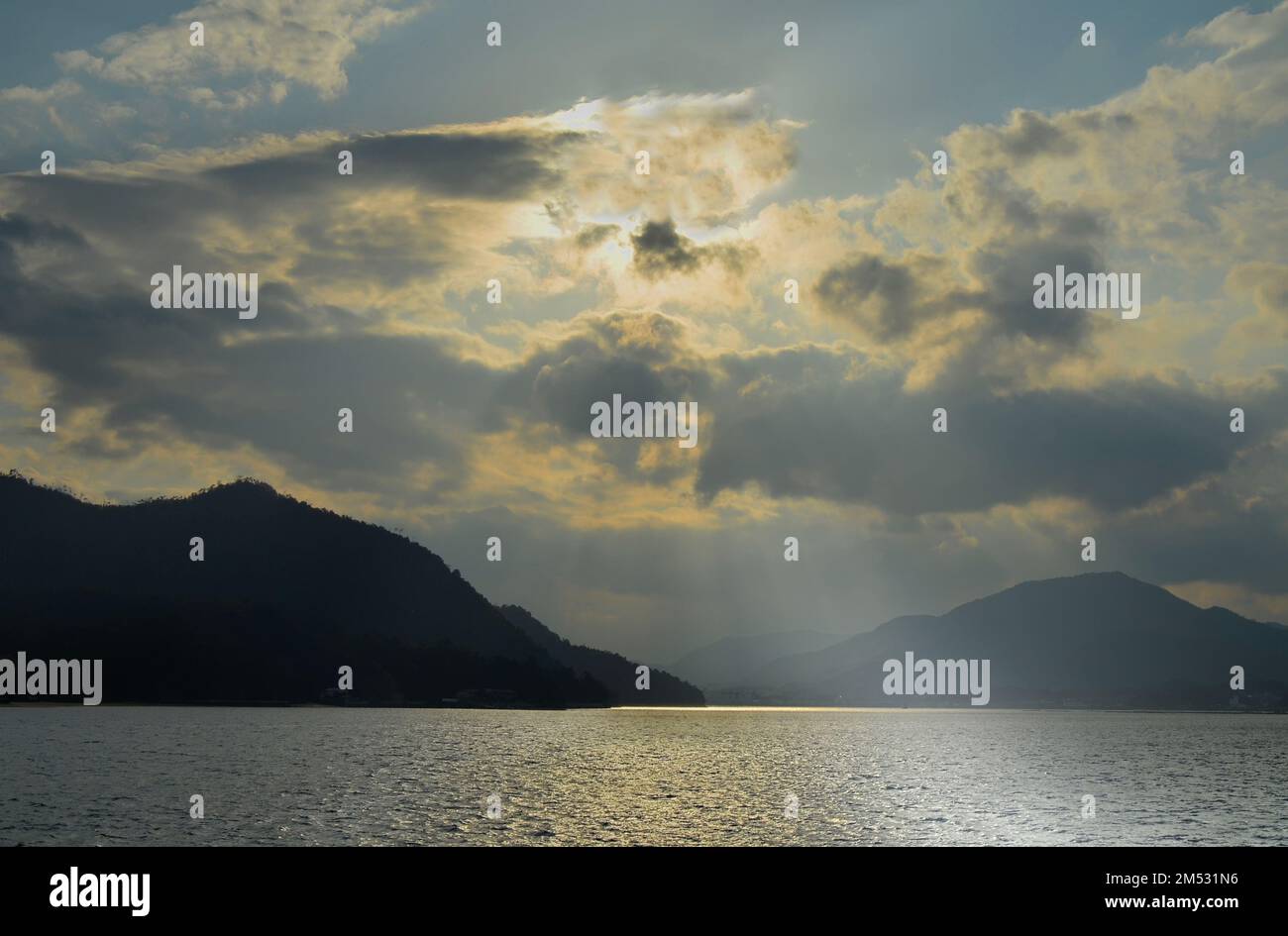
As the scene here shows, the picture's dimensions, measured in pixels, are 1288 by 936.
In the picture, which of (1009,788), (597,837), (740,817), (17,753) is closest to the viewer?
(597,837)

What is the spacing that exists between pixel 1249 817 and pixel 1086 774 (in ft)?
199

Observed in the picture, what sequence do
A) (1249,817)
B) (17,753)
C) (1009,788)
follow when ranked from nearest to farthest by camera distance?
(1249,817) → (1009,788) → (17,753)

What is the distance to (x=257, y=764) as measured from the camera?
511ft
